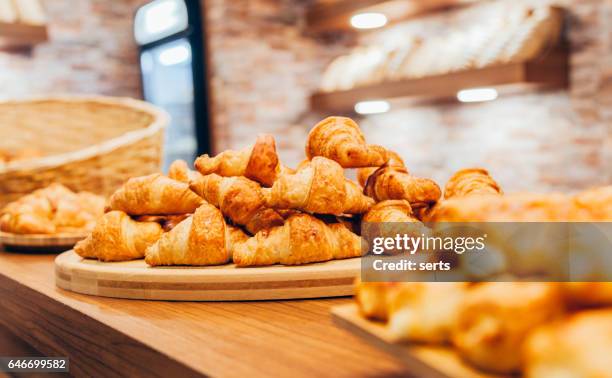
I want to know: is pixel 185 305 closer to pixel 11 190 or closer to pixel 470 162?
pixel 11 190

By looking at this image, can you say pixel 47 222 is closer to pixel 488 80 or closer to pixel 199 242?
pixel 199 242

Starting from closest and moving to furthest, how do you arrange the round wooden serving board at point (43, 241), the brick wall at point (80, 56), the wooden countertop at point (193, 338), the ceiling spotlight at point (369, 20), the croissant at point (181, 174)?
the wooden countertop at point (193, 338) < the croissant at point (181, 174) < the round wooden serving board at point (43, 241) < the ceiling spotlight at point (369, 20) < the brick wall at point (80, 56)

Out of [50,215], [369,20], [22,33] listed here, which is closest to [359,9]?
[369,20]

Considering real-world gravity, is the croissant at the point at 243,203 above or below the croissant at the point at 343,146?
below

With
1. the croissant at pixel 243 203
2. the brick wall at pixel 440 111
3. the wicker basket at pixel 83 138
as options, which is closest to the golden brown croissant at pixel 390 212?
the croissant at pixel 243 203

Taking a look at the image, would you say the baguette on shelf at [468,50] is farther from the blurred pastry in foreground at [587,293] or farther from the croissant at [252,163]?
the blurred pastry in foreground at [587,293]

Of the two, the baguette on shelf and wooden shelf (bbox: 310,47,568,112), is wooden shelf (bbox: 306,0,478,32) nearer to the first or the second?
the baguette on shelf
